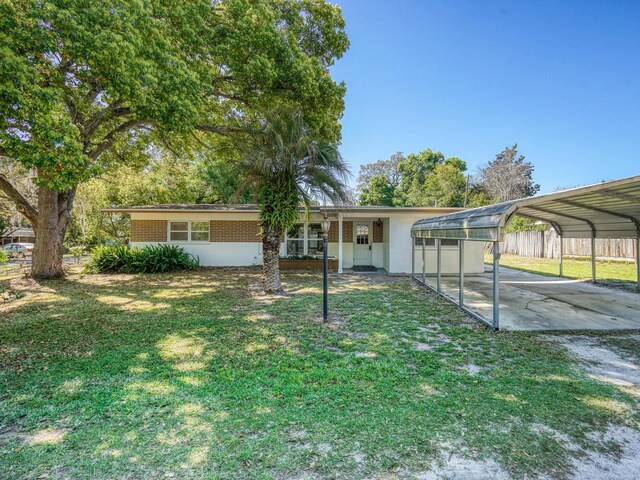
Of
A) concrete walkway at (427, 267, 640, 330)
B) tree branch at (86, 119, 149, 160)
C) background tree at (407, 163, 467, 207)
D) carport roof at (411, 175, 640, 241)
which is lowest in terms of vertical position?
concrete walkway at (427, 267, 640, 330)

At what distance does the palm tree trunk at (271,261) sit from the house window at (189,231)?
699 centimetres

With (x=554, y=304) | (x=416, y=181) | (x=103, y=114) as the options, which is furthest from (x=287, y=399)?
(x=416, y=181)

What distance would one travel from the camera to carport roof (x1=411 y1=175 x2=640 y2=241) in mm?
5523

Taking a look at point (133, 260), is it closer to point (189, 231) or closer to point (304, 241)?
point (189, 231)

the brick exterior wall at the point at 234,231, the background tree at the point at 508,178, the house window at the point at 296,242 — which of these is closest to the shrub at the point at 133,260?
the brick exterior wall at the point at 234,231

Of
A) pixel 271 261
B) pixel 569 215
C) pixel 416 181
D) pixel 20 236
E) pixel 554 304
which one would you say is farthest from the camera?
pixel 416 181

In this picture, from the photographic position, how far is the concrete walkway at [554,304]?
6.12 m

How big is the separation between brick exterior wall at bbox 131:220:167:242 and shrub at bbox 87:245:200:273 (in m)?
1.14

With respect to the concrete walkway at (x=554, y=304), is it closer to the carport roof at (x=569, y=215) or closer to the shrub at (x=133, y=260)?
the carport roof at (x=569, y=215)

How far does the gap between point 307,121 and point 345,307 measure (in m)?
6.88

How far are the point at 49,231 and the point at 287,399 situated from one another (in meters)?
12.4

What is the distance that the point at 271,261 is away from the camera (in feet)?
29.7

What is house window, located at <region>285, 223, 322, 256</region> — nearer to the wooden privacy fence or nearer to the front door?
the front door

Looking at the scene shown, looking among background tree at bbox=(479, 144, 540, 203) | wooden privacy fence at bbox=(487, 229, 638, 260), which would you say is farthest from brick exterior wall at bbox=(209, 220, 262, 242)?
background tree at bbox=(479, 144, 540, 203)
